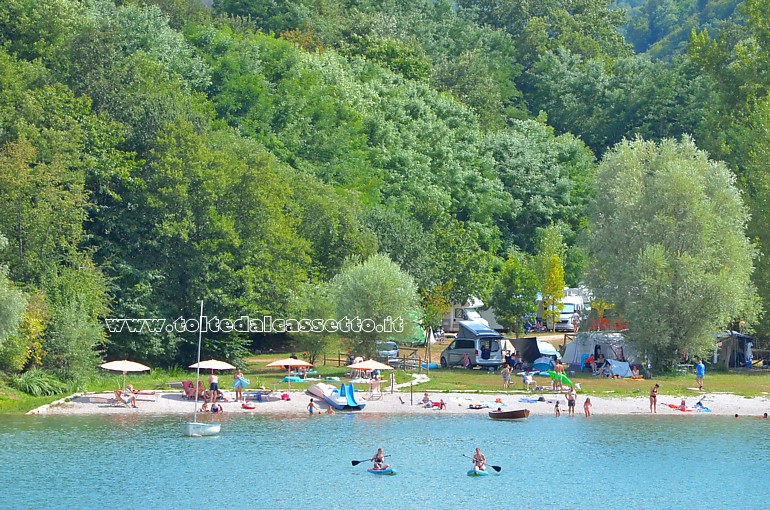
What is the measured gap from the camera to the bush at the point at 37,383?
5834cm

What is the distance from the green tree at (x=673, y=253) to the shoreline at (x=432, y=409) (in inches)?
288

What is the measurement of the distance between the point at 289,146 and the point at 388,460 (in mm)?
44318

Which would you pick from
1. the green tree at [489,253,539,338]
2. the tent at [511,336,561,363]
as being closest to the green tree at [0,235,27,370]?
the tent at [511,336,561,363]

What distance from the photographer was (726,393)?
63156 millimetres

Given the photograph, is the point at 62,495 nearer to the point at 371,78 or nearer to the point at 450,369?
the point at 450,369

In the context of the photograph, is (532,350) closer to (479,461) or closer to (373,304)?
(373,304)

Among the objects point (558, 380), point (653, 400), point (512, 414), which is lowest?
point (512, 414)

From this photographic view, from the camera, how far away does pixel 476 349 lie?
70.1 meters

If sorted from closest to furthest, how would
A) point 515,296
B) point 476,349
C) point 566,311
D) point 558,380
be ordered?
point 558,380
point 476,349
point 515,296
point 566,311

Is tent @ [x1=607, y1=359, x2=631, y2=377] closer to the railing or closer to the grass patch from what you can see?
the grass patch

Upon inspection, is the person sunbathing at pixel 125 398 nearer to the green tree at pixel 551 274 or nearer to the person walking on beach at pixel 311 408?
the person walking on beach at pixel 311 408

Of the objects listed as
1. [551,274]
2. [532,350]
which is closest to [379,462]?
[532,350]

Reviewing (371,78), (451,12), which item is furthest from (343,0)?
(371,78)

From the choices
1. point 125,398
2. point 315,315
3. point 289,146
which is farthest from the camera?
point 289,146
